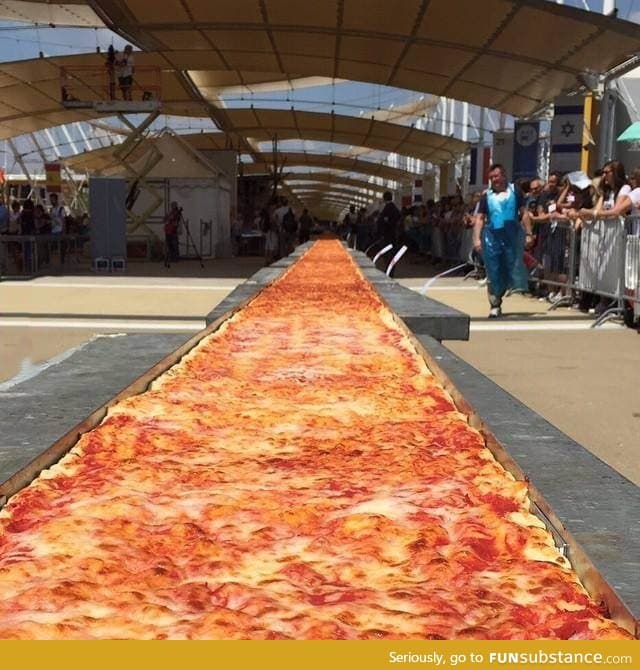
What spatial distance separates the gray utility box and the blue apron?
38.0 feet

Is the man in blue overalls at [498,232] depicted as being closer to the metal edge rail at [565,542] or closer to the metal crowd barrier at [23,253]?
the metal edge rail at [565,542]

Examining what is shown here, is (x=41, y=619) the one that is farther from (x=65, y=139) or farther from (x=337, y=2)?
(x=65, y=139)

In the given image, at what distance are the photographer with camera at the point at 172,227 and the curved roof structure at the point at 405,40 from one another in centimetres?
407

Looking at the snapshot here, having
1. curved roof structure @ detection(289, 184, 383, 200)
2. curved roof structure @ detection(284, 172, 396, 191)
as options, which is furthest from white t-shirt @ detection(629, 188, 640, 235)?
curved roof structure @ detection(289, 184, 383, 200)

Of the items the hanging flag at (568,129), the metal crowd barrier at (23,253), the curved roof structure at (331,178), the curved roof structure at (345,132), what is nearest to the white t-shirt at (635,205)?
the hanging flag at (568,129)

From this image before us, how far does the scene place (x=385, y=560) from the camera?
2252mm

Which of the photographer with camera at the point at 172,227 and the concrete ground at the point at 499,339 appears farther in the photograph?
the photographer with camera at the point at 172,227

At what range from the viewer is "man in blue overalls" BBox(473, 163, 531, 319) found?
1064 cm

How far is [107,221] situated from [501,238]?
1219cm

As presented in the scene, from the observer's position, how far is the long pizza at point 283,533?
6.19 ft

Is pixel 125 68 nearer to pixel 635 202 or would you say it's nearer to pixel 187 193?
pixel 187 193

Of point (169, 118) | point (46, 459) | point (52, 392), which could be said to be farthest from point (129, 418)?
point (169, 118)

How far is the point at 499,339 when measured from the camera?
8.90 m

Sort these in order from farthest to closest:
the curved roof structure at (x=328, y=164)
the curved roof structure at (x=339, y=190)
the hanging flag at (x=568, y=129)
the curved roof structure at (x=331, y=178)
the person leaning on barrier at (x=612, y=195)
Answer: the curved roof structure at (x=339, y=190), the curved roof structure at (x=331, y=178), the curved roof structure at (x=328, y=164), the hanging flag at (x=568, y=129), the person leaning on barrier at (x=612, y=195)
